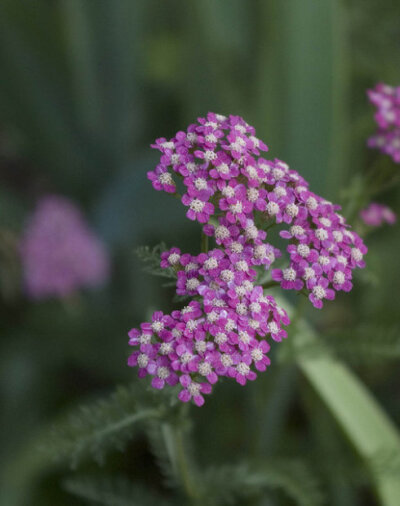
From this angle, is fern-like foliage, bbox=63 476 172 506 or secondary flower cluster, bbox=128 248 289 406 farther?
fern-like foliage, bbox=63 476 172 506

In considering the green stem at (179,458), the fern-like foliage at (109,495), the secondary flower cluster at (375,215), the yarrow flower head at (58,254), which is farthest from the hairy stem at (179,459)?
the yarrow flower head at (58,254)

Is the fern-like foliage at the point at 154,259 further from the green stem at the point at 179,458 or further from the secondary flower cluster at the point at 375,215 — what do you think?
the secondary flower cluster at the point at 375,215

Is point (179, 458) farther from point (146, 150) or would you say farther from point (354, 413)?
point (146, 150)

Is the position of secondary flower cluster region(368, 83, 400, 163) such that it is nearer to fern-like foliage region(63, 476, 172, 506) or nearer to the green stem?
the green stem

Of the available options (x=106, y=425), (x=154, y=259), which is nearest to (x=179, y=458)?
(x=106, y=425)

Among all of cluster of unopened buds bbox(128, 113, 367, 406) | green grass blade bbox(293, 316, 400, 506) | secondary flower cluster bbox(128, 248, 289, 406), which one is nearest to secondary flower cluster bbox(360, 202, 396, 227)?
green grass blade bbox(293, 316, 400, 506)

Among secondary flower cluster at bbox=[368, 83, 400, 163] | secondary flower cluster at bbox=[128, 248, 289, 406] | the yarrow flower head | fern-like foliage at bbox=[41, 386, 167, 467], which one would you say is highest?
the yarrow flower head
